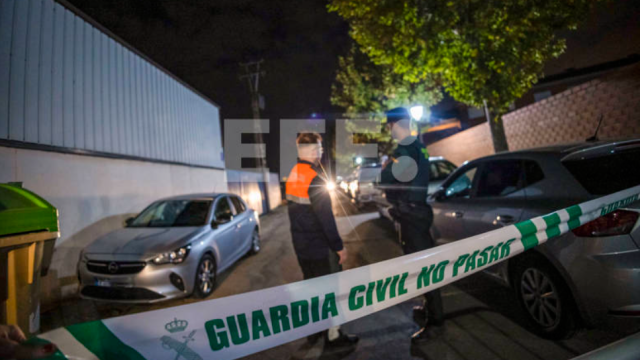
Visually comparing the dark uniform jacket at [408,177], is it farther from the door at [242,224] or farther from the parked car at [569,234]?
the door at [242,224]

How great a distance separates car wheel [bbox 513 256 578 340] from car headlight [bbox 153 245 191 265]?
3799mm

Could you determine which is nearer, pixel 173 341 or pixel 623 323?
pixel 173 341

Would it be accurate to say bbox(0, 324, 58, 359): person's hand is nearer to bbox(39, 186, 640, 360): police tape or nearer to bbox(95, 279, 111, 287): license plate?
bbox(39, 186, 640, 360): police tape

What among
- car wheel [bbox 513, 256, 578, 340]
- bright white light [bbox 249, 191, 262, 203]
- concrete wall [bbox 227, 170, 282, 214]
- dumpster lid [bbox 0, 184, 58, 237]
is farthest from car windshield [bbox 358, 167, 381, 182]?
dumpster lid [bbox 0, 184, 58, 237]

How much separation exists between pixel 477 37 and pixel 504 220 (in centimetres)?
485

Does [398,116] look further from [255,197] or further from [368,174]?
[255,197]

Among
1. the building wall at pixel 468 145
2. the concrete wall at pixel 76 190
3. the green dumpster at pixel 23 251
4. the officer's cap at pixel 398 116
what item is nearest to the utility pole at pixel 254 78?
the concrete wall at pixel 76 190

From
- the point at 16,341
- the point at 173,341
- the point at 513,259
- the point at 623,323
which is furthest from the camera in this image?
the point at 513,259

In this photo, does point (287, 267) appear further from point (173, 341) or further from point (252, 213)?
point (173, 341)

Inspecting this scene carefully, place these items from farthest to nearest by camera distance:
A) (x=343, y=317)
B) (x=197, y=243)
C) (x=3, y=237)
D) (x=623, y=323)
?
(x=197, y=243)
(x=623, y=323)
(x=3, y=237)
(x=343, y=317)

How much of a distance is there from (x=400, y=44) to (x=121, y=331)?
7540 millimetres

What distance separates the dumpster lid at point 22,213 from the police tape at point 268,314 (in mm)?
1086

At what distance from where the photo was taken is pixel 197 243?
4148 mm

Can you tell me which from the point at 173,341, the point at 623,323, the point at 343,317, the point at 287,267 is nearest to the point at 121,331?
the point at 173,341
